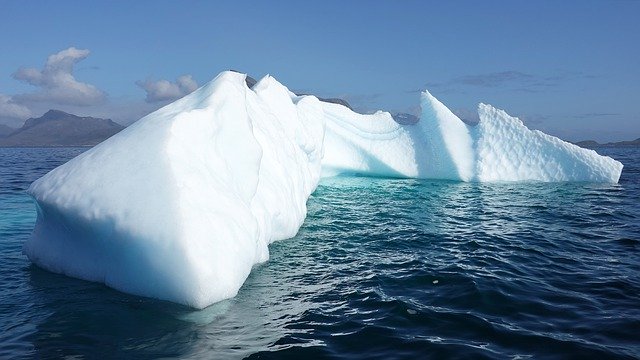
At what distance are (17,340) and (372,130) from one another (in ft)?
74.1

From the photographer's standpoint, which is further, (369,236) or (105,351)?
(369,236)

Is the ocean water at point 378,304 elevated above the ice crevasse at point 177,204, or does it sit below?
below

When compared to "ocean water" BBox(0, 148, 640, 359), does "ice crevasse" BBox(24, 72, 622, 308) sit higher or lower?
higher

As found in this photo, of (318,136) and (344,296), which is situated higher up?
(318,136)

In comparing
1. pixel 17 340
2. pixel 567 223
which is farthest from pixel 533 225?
pixel 17 340

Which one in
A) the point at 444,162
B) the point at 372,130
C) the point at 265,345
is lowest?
the point at 265,345

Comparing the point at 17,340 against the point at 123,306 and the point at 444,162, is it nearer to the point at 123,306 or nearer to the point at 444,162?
the point at 123,306

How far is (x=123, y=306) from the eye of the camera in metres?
5.93

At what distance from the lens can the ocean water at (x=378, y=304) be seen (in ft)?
16.3

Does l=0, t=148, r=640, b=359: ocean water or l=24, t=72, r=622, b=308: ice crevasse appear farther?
l=24, t=72, r=622, b=308: ice crevasse

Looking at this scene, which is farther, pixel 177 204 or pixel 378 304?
pixel 378 304

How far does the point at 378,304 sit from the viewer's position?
20.8 ft

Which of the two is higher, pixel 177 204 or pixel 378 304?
pixel 177 204

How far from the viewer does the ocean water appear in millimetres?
4953
